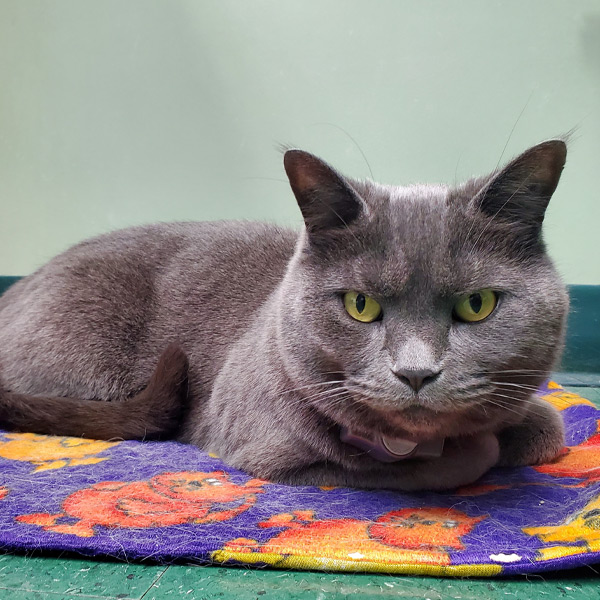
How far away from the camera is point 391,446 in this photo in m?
1.09

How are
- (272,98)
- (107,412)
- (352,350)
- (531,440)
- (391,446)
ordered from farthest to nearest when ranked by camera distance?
(272,98) → (107,412) → (531,440) → (391,446) → (352,350)

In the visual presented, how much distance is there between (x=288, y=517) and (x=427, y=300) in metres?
0.41

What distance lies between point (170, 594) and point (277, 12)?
2.23m

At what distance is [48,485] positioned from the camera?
113 cm

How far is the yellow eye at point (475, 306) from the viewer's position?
3.13ft

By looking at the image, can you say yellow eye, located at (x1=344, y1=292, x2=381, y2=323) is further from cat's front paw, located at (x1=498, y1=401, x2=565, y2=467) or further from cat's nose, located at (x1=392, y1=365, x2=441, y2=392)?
cat's front paw, located at (x1=498, y1=401, x2=565, y2=467)

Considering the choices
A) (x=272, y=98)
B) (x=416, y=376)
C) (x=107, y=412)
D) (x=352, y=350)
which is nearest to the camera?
(x=416, y=376)

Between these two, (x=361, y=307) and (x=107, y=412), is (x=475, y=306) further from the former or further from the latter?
(x=107, y=412)

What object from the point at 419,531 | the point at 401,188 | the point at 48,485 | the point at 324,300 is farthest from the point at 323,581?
the point at 401,188

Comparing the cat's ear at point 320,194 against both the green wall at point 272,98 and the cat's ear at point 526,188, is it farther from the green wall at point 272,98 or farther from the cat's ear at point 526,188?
the green wall at point 272,98

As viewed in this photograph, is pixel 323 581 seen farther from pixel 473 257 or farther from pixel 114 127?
pixel 114 127

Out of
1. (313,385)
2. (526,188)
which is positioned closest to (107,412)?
(313,385)

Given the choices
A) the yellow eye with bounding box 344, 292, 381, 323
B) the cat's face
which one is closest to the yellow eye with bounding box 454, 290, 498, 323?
the cat's face

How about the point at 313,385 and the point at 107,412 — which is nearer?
the point at 313,385
